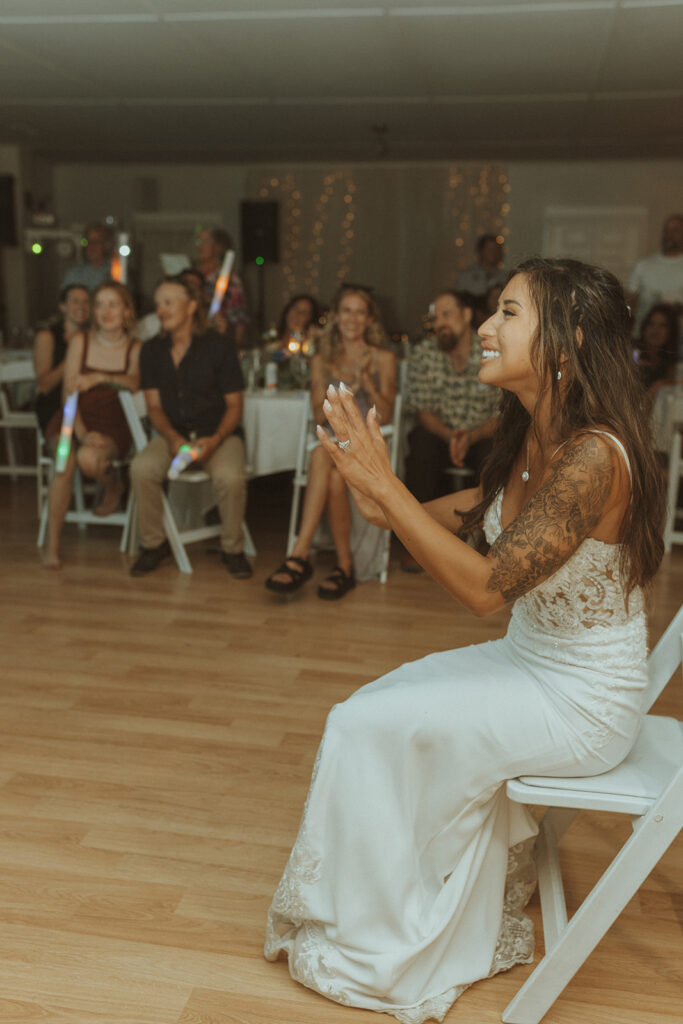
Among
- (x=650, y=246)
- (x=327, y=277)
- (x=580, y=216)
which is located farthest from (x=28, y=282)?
(x=650, y=246)

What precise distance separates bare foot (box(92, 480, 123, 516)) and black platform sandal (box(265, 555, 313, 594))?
1.25 meters

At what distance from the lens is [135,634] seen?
350 cm

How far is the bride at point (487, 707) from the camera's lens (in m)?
1.52

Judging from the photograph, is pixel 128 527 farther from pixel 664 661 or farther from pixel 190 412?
pixel 664 661

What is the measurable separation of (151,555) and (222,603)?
596mm

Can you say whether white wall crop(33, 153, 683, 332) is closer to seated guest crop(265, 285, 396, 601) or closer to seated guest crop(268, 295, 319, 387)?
seated guest crop(268, 295, 319, 387)

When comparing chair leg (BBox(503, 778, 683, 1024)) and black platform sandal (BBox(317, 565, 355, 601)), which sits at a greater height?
→ chair leg (BBox(503, 778, 683, 1024))

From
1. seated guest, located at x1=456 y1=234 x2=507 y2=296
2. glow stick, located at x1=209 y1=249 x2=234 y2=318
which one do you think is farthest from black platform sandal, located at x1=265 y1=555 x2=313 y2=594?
seated guest, located at x1=456 y1=234 x2=507 y2=296

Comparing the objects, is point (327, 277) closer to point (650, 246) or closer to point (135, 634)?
point (650, 246)

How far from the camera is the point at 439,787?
157 centimetres

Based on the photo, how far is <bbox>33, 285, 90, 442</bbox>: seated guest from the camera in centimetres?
504

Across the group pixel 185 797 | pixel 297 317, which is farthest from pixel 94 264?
pixel 185 797

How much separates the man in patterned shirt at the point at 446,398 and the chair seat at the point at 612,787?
295 cm

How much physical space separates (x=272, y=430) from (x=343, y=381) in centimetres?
42
